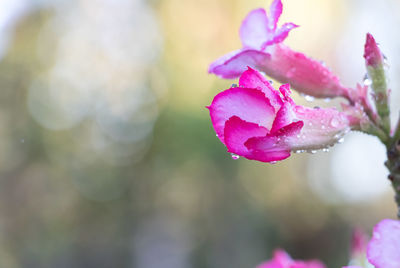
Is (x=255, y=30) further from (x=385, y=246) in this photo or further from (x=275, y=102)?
(x=385, y=246)

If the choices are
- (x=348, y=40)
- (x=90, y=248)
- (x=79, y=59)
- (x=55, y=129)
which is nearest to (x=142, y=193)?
(x=90, y=248)

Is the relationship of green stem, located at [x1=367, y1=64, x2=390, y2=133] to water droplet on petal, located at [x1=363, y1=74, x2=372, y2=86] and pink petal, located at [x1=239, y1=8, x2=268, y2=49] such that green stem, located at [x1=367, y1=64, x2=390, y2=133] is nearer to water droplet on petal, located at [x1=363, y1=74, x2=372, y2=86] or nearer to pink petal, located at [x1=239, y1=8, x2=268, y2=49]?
water droplet on petal, located at [x1=363, y1=74, x2=372, y2=86]

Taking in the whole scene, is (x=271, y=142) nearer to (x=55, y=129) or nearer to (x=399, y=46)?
(x=399, y=46)

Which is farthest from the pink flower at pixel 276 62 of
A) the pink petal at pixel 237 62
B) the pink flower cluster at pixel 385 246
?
the pink flower cluster at pixel 385 246

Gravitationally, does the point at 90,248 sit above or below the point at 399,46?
below

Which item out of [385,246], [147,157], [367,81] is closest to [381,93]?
[367,81]

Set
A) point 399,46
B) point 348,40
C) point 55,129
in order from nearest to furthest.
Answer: point 399,46, point 348,40, point 55,129

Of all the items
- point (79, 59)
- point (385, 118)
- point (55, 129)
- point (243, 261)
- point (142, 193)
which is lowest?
point (243, 261)
